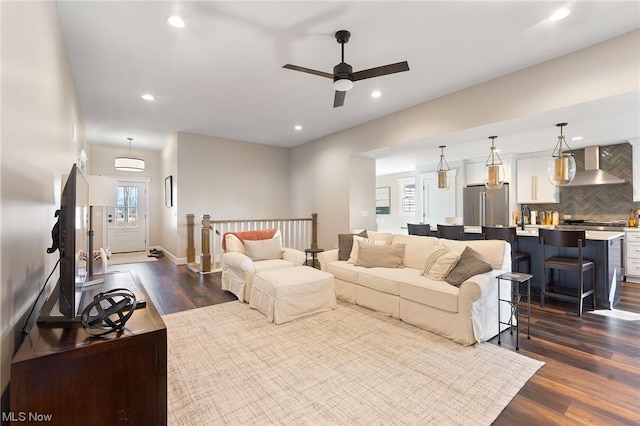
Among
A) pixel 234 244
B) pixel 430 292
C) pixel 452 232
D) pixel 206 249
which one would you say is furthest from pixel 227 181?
pixel 430 292

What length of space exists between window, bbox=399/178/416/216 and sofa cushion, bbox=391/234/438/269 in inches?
236

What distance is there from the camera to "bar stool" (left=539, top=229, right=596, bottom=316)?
3420 mm

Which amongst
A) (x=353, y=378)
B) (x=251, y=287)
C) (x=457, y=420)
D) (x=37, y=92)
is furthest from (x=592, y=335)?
(x=37, y=92)

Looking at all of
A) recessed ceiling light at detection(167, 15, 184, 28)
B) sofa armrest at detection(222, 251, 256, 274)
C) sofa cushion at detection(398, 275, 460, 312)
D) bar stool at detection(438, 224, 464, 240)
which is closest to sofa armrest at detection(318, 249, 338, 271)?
sofa armrest at detection(222, 251, 256, 274)

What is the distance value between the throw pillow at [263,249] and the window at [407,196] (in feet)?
20.6

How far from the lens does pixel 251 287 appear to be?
12.3 ft

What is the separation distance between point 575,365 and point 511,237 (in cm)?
196

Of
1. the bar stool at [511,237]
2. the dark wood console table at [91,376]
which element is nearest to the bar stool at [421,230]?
the bar stool at [511,237]

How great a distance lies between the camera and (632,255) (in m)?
4.92

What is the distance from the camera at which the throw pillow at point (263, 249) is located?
4207 millimetres

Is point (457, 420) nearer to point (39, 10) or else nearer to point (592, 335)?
point (592, 335)

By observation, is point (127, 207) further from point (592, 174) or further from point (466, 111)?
point (592, 174)

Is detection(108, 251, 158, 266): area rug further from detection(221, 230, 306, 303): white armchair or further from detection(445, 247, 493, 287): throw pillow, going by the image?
detection(445, 247, 493, 287): throw pillow

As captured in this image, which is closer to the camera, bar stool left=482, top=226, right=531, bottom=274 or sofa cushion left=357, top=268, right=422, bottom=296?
sofa cushion left=357, top=268, right=422, bottom=296
